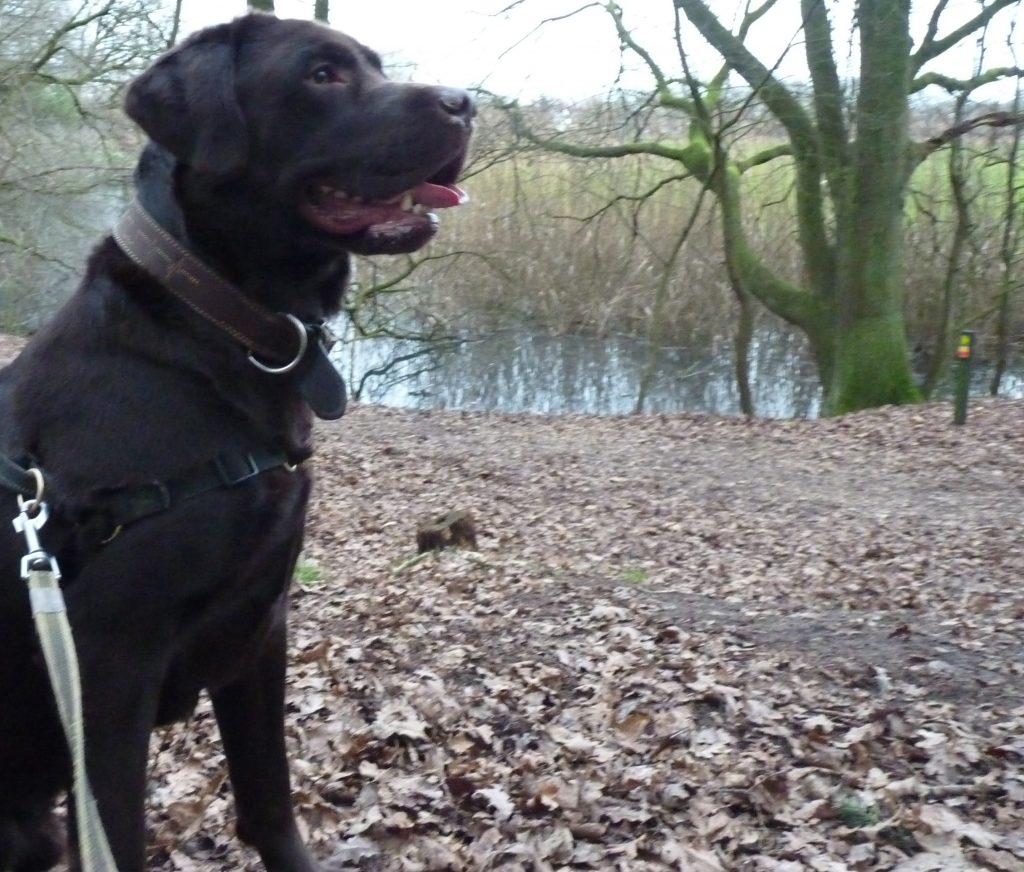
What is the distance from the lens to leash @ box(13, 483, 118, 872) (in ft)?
6.79

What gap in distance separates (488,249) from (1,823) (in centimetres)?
1887

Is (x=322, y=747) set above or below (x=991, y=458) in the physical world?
below

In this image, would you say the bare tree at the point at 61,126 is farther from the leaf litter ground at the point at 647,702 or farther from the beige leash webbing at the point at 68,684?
the beige leash webbing at the point at 68,684

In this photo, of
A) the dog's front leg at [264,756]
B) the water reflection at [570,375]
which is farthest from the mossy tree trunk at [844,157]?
the dog's front leg at [264,756]

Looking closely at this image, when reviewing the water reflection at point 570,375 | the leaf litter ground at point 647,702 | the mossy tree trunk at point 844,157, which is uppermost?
the mossy tree trunk at point 844,157

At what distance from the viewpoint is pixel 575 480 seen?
11781mm

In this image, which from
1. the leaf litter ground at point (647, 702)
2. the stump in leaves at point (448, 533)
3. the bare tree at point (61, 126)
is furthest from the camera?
the bare tree at point (61, 126)

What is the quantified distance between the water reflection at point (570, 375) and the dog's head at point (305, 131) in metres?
17.0

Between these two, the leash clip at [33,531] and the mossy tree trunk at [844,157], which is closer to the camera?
the leash clip at [33,531]

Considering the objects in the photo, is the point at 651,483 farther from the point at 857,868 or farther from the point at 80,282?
the point at 80,282

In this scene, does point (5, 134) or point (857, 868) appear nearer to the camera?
point (857, 868)

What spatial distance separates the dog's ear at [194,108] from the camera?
8.20 feet

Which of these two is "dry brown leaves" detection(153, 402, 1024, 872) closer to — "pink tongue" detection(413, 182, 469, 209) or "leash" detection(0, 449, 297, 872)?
"leash" detection(0, 449, 297, 872)

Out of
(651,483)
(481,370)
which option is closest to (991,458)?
(651,483)
